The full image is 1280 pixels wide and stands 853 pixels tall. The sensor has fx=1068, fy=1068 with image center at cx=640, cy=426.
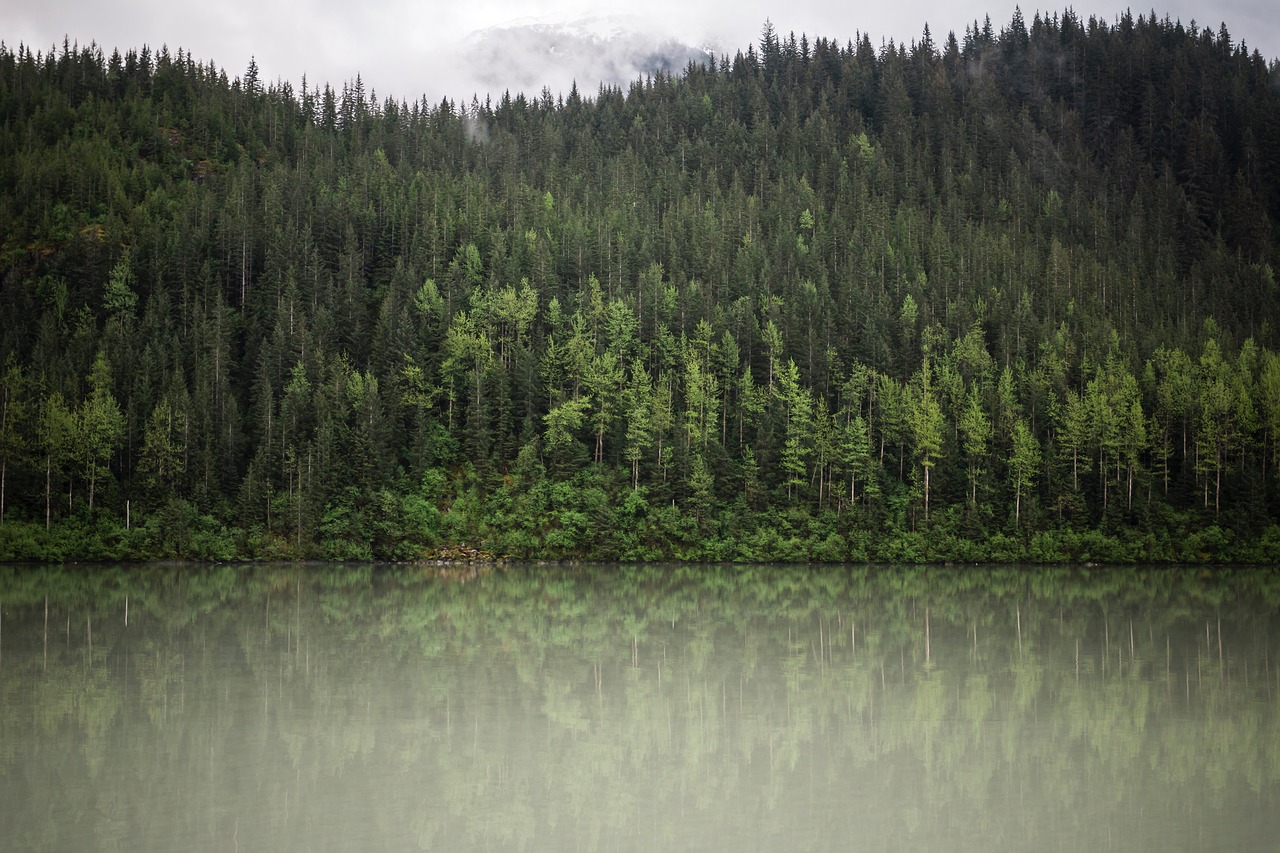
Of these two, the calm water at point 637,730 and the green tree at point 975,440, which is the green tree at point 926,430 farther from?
the calm water at point 637,730

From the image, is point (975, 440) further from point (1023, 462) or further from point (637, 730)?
point (637, 730)

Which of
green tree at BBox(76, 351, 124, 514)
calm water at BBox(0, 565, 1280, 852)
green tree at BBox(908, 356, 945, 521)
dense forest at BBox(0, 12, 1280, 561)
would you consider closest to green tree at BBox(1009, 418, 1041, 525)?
dense forest at BBox(0, 12, 1280, 561)

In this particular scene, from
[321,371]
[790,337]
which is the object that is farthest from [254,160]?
[790,337]

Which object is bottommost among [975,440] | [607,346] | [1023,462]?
[1023,462]

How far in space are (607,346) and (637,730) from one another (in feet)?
257

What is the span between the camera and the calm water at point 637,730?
15.1 m

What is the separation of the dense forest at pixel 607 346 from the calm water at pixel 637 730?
1507 inches

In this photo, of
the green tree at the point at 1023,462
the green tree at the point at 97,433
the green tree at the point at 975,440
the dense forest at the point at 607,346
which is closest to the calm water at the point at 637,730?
the dense forest at the point at 607,346

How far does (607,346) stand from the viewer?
9788cm

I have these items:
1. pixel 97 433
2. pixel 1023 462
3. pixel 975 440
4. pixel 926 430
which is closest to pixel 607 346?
pixel 926 430

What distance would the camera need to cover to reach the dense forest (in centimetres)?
7906

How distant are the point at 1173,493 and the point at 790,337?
34.5m

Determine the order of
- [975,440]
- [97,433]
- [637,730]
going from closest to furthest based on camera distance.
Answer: [637,730], [97,433], [975,440]

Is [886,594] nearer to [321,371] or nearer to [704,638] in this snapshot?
[704,638]
